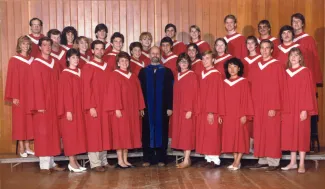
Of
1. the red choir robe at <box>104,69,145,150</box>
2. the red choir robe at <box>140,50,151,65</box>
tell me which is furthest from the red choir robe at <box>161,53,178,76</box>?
the red choir robe at <box>104,69,145,150</box>

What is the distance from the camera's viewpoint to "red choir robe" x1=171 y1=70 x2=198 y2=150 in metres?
5.58

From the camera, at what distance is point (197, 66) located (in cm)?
595

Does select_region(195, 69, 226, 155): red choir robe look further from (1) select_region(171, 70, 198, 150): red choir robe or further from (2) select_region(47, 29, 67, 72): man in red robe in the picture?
(2) select_region(47, 29, 67, 72): man in red robe

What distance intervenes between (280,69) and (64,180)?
2.79 metres

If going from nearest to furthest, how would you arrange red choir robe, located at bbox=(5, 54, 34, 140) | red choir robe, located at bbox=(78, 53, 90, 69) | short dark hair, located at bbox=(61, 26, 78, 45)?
red choir robe, located at bbox=(5, 54, 34, 140), red choir robe, located at bbox=(78, 53, 90, 69), short dark hair, located at bbox=(61, 26, 78, 45)

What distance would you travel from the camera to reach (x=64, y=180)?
490cm

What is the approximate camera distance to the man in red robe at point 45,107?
17.5 ft

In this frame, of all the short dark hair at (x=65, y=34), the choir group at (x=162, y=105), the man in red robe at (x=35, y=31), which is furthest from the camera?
the short dark hair at (x=65, y=34)

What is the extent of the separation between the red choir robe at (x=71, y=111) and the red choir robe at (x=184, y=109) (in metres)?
1.18

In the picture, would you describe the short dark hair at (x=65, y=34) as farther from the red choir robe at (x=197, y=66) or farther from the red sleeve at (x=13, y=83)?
the red choir robe at (x=197, y=66)

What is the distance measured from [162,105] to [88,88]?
0.96 meters

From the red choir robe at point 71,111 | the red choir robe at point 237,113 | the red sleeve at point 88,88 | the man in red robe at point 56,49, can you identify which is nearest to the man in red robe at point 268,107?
the red choir robe at point 237,113

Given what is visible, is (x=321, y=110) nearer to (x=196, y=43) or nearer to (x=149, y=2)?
(x=196, y=43)

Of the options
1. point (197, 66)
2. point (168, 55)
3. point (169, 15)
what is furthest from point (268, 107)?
point (169, 15)
